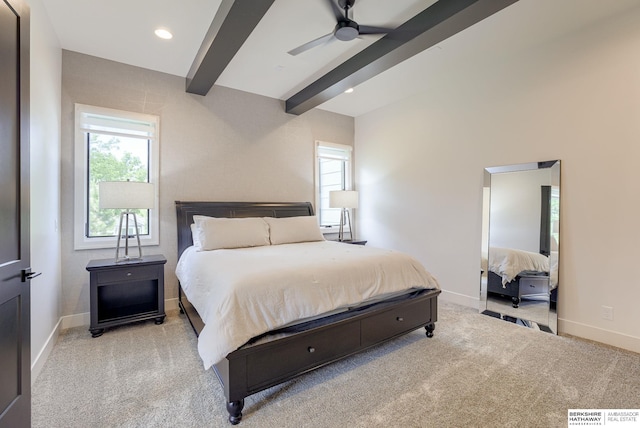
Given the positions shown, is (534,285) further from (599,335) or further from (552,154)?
(552,154)

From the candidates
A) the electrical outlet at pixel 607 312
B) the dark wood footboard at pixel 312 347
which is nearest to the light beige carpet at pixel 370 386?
the dark wood footboard at pixel 312 347

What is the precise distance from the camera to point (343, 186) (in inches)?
215

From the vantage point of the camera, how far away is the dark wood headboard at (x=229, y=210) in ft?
12.1

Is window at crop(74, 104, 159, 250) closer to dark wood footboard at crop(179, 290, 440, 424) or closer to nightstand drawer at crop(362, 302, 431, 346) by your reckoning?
dark wood footboard at crop(179, 290, 440, 424)

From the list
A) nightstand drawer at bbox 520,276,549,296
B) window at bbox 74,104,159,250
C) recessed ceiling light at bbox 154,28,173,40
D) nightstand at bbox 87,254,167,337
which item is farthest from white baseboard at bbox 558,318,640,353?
recessed ceiling light at bbox 154,28,173,40

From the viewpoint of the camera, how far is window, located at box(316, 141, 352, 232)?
511cm

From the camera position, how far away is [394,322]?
2.59 metres

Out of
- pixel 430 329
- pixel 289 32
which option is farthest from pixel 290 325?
pixel 289 32

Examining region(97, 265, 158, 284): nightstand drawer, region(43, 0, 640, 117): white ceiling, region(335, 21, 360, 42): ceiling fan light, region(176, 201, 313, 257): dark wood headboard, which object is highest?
region(43, 0, 640, 117): white ceiling

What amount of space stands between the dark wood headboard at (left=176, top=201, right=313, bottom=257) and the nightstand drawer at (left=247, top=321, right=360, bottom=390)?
2252 mm

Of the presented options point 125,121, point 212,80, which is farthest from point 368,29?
point 125,121

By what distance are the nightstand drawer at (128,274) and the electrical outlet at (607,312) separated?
4471mm

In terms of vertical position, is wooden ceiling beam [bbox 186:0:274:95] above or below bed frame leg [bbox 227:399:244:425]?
above

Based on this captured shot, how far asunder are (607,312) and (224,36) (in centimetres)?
429
